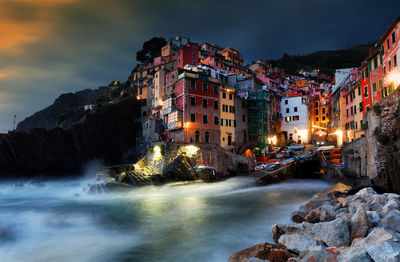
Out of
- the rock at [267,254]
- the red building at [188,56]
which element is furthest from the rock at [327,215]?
the red building at [188,56]

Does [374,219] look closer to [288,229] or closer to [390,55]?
[288,229]

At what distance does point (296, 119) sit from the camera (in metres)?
66.7

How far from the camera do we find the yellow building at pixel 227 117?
160 ft

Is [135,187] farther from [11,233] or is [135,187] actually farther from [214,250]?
[214,250]

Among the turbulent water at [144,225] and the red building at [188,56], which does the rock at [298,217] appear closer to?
the turbulent water at [144,225]

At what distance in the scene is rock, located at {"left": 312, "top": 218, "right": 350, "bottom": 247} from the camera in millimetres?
8820

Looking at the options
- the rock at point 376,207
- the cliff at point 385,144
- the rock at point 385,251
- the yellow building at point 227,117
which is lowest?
the rock at point 376,207

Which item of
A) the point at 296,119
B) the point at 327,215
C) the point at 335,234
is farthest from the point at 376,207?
the point at 296,119

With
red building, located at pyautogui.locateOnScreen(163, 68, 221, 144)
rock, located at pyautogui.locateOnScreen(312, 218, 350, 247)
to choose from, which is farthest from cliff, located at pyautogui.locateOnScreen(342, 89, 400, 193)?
red building, located at pyautogui.locateOnScreen(163, 68, 221, 144)

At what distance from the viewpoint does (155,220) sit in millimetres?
18344

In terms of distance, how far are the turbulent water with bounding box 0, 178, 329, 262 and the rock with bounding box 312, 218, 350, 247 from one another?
14.1ft

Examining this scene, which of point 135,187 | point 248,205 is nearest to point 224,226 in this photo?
point 248,205

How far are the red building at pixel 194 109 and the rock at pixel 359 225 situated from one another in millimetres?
34813

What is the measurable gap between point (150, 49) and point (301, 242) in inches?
4079
